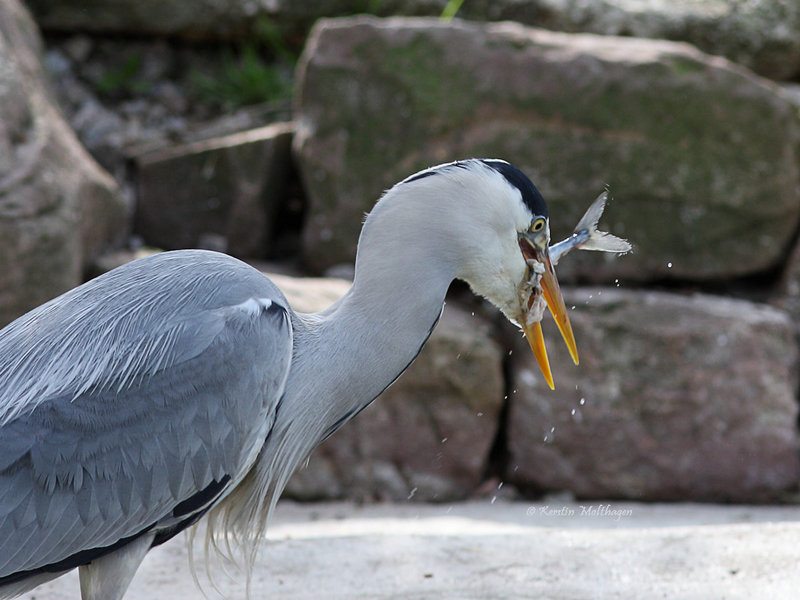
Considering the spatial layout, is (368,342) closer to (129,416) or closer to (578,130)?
(129,416)

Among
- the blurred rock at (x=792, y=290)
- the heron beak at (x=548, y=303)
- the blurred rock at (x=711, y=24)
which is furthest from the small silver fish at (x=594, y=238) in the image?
the blurred rock at (x=711, y=24)

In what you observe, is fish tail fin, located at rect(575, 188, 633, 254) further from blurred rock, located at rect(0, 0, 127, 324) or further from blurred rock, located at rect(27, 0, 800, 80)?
blurred rock, located at rect(27, 0, 800, 80)

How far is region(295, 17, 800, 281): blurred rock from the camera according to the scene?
510 cm

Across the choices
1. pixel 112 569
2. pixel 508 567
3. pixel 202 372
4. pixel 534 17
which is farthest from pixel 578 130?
pixel 112 569

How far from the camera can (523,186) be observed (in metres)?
2.39

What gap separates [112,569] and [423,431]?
96.2 inches

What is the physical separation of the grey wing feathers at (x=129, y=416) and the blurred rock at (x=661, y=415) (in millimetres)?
2653

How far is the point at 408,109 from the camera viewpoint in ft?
16.9

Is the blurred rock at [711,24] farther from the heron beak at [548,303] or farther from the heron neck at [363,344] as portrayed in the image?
the heron neck at [363,344]

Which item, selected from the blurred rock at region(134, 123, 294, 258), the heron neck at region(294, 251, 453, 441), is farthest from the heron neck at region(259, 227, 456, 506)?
the blurred rock at region(134, 123, 294, 258)

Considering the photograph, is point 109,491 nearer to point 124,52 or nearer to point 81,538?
point 81,538

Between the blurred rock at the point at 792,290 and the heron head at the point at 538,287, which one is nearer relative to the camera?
the heron head at the point at 538,287

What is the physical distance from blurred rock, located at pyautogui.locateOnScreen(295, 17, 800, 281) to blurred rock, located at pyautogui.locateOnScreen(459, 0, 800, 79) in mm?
893

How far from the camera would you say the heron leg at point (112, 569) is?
2.38 metres
